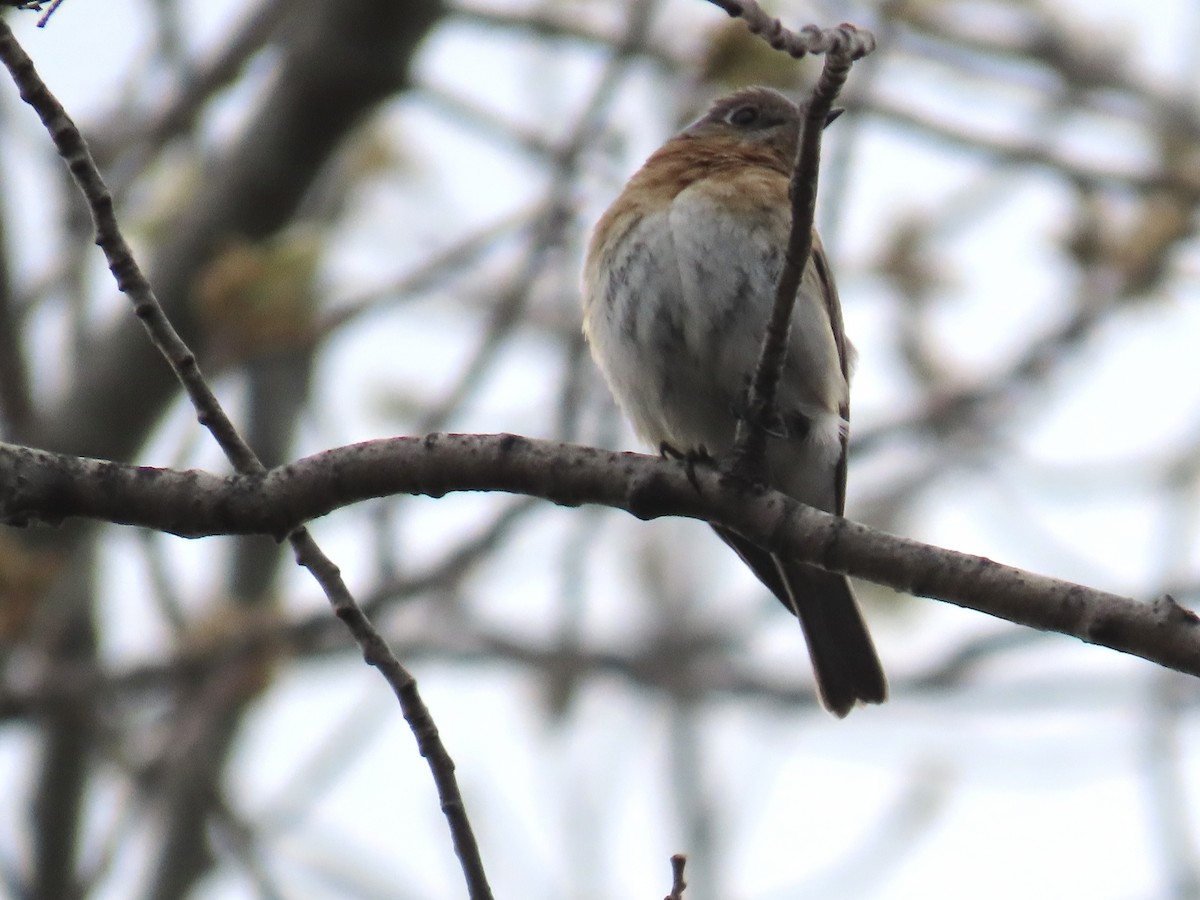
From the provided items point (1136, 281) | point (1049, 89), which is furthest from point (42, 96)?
point (1049, 89)

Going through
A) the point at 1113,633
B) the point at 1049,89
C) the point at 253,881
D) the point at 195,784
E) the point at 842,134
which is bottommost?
the point at 1113,633

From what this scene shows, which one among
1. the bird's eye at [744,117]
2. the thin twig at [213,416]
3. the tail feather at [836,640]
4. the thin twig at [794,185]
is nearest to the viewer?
the thin twig at [794,185]

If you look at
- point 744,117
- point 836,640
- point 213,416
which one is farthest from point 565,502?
point 744,117

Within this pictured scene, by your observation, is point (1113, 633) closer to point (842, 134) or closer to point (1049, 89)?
point (842, 134)

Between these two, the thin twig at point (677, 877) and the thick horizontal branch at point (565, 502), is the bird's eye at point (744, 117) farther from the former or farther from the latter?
the thin twig at point (677, 877)

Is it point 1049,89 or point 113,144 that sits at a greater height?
point 1049,89

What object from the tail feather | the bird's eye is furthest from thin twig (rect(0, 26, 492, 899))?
the bird's eye

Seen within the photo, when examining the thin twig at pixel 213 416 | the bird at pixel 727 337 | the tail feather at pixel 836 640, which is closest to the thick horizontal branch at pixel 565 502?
the thin twig at pixel 213 416
